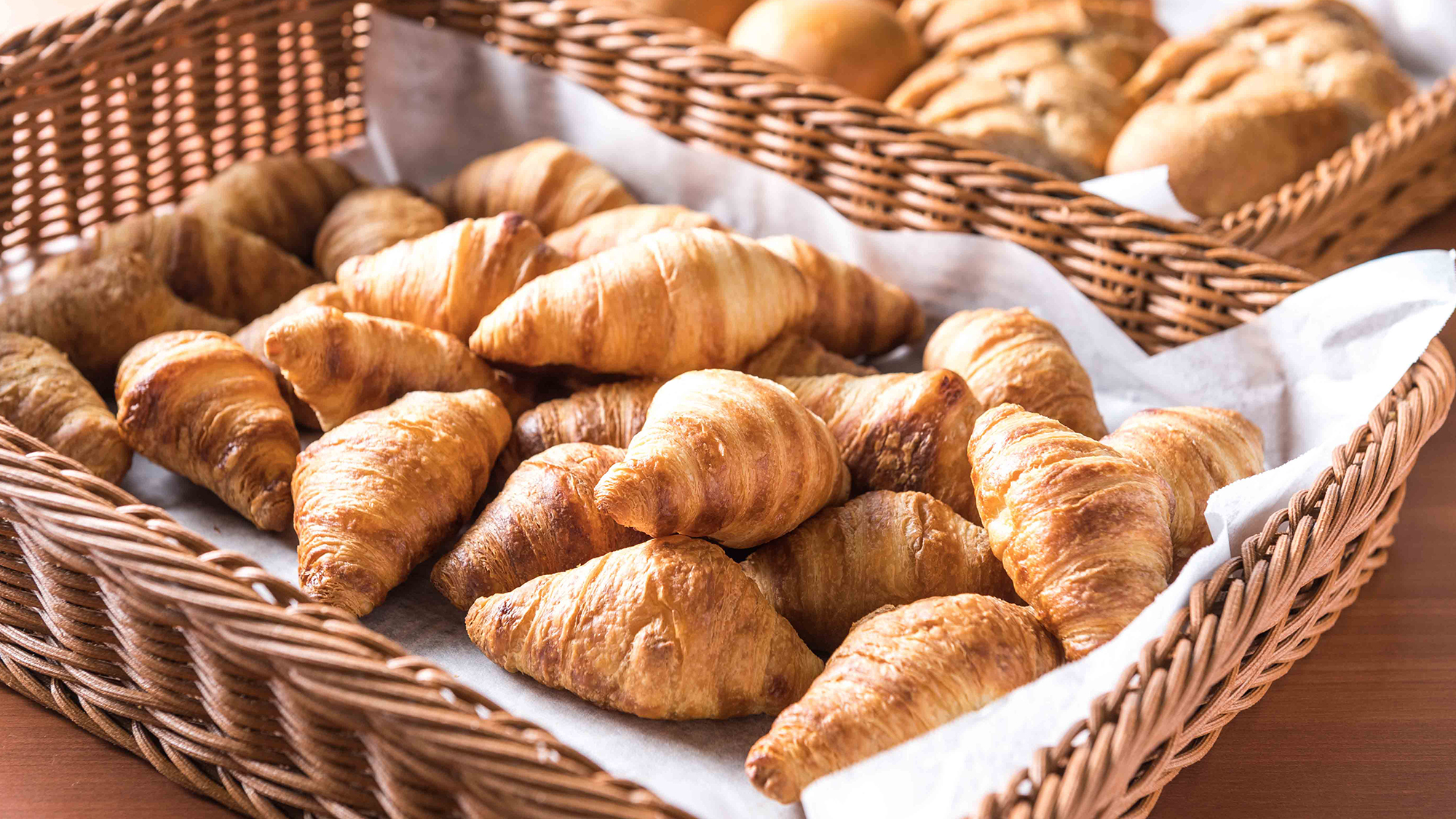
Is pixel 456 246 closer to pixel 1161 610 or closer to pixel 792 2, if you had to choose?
pixel 1161 610

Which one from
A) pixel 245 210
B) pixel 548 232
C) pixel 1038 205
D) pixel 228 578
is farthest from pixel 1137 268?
pixel 245 210

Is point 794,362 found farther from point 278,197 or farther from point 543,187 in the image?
point 278,197

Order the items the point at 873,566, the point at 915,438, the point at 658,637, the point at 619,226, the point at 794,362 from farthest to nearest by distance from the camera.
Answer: the point at 619,226
the point at 794,362
the point at 915,438
the point at 873,566
the point at 658,637

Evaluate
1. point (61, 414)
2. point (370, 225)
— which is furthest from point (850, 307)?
point (61, 414)

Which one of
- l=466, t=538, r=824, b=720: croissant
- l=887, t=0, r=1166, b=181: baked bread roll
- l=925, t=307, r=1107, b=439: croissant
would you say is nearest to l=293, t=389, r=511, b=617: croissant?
l=466, t=538, r=824, b=720: croissant

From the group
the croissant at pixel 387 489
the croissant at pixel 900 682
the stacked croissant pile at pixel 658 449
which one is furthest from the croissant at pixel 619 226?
the croissant at pixel 900 682

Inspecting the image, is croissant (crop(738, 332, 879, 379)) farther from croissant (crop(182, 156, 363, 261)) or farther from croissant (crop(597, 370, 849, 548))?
croissant (crop(182, 156, 363, 261))

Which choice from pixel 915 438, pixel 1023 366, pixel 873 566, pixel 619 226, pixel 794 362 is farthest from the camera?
pixel 619 226

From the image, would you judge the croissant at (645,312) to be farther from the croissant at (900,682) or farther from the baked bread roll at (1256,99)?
the baked bread roll at (1256,99)
